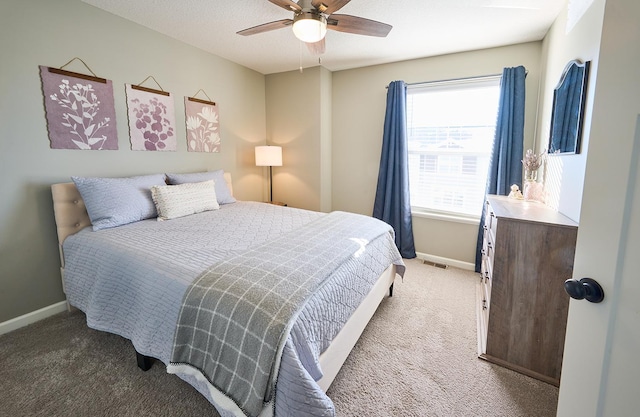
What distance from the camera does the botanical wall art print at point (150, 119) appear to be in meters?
2.62

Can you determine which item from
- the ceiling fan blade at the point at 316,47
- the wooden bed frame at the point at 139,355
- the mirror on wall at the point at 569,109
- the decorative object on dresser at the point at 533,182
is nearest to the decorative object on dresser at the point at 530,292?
the mirror on wall at the point at 569,109

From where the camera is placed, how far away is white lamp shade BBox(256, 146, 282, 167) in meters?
3.72

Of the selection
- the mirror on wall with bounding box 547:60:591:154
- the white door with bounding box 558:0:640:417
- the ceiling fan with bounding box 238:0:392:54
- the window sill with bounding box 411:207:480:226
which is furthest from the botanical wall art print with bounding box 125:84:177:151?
the mirror on wall with bounding box 547:60:591:154

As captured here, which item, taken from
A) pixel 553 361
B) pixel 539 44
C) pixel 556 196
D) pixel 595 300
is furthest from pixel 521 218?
pixel 539 44

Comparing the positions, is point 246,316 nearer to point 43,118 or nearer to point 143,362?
point 143,362

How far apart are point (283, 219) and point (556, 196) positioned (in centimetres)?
204

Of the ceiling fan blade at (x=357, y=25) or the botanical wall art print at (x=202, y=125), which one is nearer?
the ceiling fan blade at (x=357, y=25)

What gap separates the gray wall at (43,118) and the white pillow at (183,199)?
1.62 ft

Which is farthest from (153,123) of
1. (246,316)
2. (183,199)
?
(246,316)

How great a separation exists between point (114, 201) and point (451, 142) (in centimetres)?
338

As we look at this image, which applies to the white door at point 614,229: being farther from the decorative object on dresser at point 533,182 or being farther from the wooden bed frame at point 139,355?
the decorative object on dresser at point 533,182

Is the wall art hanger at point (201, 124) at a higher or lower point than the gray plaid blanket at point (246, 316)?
higher

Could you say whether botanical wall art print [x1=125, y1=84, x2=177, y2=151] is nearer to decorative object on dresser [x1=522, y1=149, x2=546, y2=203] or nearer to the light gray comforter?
the light gray comforter

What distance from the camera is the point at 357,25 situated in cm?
199
